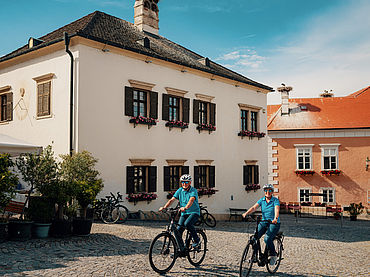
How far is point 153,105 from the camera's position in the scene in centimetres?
1822

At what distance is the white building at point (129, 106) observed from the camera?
52.5 ft

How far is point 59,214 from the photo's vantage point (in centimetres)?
1116

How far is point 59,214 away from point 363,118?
27.2m

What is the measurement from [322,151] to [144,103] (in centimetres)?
1867

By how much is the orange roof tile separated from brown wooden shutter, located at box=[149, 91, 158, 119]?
54.8 feet

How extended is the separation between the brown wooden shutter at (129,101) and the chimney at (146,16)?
6.94 m

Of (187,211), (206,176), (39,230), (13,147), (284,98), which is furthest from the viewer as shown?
(284,98)

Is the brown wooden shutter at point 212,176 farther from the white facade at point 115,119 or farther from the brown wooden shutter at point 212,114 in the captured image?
the brown wooden shutter at point 212,114

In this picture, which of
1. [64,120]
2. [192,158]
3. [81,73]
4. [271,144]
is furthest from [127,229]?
[271,144]

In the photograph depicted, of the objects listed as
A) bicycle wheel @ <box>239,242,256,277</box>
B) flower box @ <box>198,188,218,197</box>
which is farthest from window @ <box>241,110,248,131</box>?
bicycle wheel @ <box>239,242,256,277</box>

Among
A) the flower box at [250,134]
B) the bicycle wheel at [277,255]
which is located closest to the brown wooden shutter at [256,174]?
the flower box at [250,134]

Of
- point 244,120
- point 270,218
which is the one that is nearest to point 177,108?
point 244,120

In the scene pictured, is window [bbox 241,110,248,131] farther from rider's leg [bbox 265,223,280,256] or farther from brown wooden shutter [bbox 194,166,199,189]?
rider's leg [bbox 265,223,280,256]

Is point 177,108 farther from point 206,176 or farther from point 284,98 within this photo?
point 284,98
